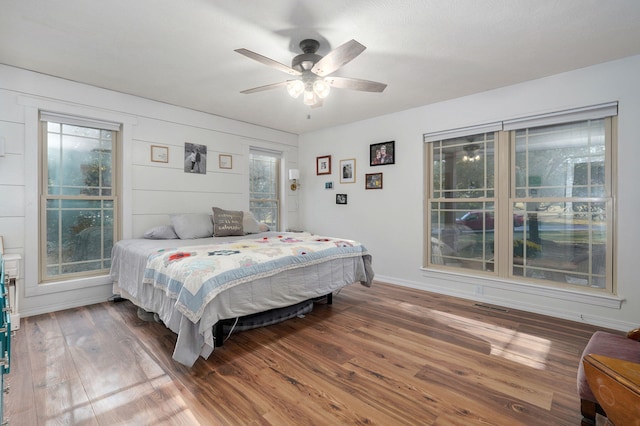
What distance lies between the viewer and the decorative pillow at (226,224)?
3941mm

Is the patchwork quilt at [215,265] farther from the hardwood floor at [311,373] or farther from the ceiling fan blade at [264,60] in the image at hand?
the ceiling fan blade at [264,60]

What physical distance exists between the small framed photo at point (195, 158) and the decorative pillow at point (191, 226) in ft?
2.52

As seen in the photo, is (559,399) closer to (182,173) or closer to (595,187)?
(595,187)

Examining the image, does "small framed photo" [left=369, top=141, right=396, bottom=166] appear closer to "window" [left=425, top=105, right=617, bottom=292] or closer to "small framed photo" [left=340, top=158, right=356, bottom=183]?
"small framed photo" [left=340, top=158, right=356, bottom=183]

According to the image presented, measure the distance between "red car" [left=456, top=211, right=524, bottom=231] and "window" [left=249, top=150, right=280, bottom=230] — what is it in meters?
3.11

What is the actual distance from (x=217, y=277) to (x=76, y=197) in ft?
8.19

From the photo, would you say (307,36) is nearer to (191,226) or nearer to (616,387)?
(191,226)

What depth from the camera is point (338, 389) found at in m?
1.91

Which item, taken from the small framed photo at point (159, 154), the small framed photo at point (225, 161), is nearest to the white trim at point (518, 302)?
the small framed photo at point (225, 161)

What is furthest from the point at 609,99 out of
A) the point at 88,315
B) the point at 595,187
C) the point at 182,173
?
the point at 88,315

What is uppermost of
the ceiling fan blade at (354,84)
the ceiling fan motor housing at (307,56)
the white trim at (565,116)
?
the ceiling fan motor housing at (307,56)

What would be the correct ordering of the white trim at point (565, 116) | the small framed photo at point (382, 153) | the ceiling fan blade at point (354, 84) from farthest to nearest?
the small framed photo at point (382, 153) < the white trim at point (565, 116) < the ceiling fan blade at point (354, 84)

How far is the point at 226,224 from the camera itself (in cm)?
399

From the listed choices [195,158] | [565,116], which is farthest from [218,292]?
[565,116]
